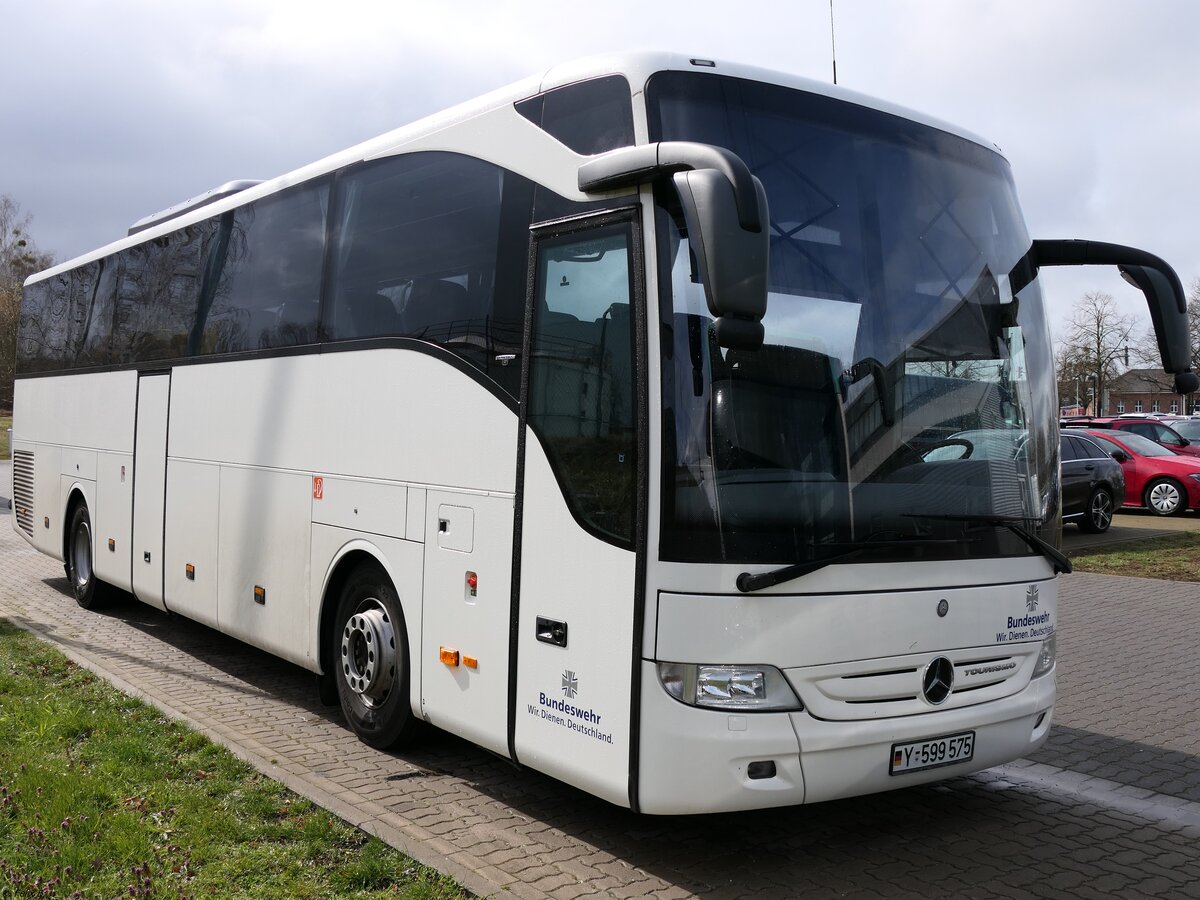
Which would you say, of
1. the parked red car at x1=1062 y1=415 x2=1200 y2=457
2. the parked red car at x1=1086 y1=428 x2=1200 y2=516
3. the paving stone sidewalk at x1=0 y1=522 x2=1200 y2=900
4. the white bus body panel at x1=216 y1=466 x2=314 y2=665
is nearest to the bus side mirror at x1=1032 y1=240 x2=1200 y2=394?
the paving stone sidewalk at x1=0 y1=522 x2=1200 y2=900

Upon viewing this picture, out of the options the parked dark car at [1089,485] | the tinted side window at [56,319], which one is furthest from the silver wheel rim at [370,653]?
the parked dark car at [1089,485]

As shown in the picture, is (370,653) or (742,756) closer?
(742,756)

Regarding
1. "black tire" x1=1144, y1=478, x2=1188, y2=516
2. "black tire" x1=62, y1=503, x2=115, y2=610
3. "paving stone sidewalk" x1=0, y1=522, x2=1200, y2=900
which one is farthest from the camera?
"black tire" x1=1144, y1=478, x2=1188, y2=516

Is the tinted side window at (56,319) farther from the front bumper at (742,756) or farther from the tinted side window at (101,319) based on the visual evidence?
the front bumper at (742,756)

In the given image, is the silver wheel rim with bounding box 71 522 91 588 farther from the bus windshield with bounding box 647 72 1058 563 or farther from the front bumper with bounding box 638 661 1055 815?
the bus windshield with bounding box 647 72 1058 563

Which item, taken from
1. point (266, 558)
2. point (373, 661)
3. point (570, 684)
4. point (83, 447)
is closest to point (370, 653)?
point (373, 661)

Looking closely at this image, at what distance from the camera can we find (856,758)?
15.2 ft

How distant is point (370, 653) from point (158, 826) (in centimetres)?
162

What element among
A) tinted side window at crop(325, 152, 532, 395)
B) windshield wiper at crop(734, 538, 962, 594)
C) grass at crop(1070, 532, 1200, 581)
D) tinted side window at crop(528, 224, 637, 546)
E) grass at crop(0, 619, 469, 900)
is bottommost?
grass at crop(0, 619, 469, 900)

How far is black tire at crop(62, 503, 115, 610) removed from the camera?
36.7 feet

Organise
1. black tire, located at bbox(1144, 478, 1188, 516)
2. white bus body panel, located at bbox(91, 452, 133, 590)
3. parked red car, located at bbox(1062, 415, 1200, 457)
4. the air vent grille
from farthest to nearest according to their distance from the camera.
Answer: parked red car, located at bbox(1062, 415, 1200, 457), black tire, located at bbox(1144, 478, 1188, 516), the air vent grille, white bus body panel, located at bbox(91, 452, 133, 590)

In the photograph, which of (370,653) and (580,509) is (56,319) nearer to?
(370,653)

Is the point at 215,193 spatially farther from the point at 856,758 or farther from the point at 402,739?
the point at 856,758

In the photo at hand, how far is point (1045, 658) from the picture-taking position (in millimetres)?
5484
